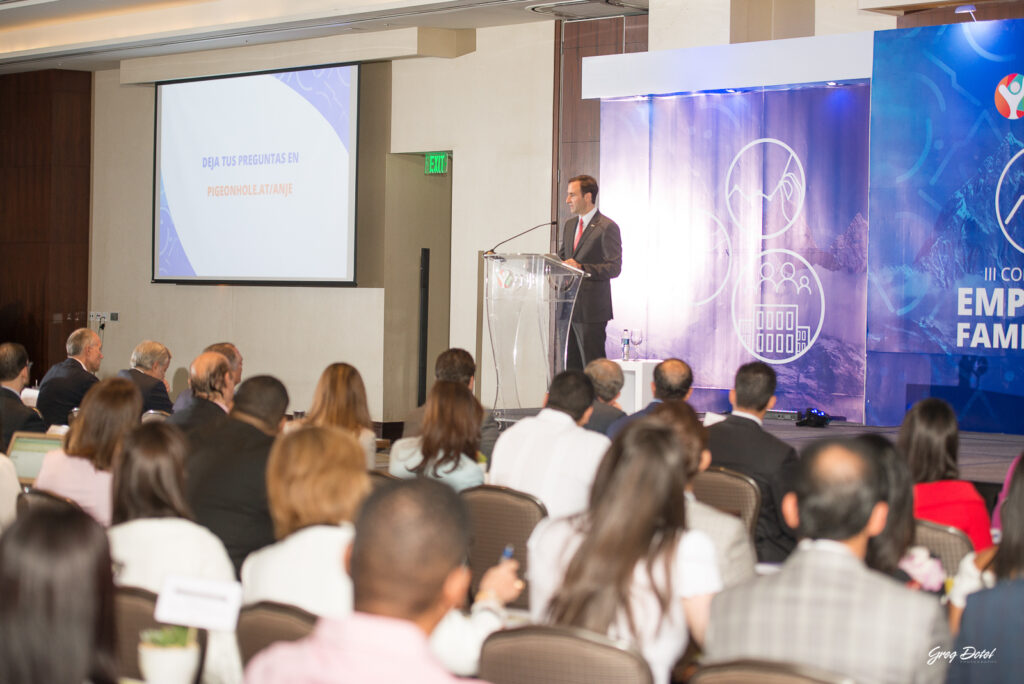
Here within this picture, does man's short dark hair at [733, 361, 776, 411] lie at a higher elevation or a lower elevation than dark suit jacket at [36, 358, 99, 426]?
higher

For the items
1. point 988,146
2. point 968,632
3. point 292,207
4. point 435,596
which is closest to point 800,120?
point 988,146

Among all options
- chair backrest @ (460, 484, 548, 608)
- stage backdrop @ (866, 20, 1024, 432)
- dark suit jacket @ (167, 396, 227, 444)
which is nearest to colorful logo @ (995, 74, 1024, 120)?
stage backdrop @ (866, 20, 1024, 432)

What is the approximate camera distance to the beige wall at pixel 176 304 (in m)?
10.8

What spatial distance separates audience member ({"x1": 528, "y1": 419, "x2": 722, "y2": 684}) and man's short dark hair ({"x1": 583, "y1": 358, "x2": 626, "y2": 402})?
281 cm

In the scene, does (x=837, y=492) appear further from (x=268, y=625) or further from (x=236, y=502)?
(x=236, y=502)

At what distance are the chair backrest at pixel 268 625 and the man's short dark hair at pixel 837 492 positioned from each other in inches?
39.8

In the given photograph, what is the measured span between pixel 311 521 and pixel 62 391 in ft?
14.1

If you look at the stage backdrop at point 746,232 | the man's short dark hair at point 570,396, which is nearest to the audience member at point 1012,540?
the man's short dark hair at point 570,396

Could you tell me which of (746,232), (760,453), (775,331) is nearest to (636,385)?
(775,331)

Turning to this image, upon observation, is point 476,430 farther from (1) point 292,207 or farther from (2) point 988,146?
(1) point 292,207

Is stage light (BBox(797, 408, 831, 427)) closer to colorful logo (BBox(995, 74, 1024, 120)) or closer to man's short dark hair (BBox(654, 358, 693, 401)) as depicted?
colorful logo (BBox(995, 74, 1024, 120))

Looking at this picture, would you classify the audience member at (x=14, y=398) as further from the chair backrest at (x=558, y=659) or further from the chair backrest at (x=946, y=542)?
the chair backrest at (x=946, y=542)

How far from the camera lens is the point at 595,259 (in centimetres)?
724

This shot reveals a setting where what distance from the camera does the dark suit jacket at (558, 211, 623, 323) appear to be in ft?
23.6
